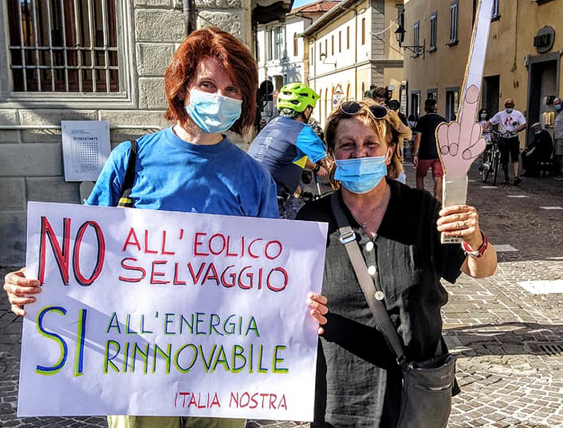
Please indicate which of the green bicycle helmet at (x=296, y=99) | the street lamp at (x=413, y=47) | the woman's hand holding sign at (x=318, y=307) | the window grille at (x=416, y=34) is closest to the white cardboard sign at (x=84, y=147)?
the green bicycle helmet at (x=296, y=99)

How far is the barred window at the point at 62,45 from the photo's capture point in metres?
6.75

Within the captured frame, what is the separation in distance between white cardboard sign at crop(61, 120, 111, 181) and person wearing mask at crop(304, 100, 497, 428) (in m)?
5.07

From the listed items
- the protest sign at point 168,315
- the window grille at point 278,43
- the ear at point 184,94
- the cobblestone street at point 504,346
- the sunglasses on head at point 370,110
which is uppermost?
the window grille at point 278,43

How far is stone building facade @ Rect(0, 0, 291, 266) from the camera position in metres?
6.71

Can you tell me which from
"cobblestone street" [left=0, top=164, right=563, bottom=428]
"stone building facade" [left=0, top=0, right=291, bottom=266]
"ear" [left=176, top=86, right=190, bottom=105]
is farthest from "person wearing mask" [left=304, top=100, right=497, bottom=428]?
"stone building facade" [left=0, top=0, right=291, bottom=266]

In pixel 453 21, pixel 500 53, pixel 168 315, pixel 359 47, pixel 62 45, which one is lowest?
pixel 168 315

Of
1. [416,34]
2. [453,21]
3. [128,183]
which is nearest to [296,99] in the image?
[128,183]

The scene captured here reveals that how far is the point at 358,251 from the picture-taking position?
205 centimetres

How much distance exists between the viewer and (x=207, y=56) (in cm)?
207

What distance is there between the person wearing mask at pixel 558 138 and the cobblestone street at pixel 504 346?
7127 mm

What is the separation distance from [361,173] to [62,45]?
5.64 meters

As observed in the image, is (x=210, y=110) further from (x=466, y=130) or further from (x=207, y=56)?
(x=466, y=130)

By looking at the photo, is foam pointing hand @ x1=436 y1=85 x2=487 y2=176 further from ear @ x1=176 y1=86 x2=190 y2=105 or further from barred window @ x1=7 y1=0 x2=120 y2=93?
barred window @ x1=7 y1=0 x2=120 y2=93

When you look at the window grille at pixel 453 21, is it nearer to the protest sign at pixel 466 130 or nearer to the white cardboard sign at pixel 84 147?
the white cardboard sign at pixel 84 147
